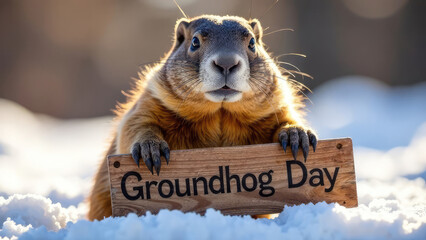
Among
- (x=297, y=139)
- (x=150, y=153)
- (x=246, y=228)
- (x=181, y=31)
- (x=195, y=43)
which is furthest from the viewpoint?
(x=181, y=31)

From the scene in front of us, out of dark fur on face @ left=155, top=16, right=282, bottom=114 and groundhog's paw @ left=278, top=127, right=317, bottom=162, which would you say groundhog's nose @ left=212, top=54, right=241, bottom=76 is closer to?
dark fur on face @ left=155, top=16, right=282, bottom=114

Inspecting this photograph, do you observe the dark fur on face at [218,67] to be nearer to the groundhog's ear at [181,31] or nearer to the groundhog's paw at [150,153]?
the groundhog's ear at [181,31]

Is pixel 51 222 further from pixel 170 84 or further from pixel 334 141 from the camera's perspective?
pixel 334 141

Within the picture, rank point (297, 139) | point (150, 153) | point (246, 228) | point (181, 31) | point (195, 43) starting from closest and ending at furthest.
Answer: point (246, 228), point (150, 153), point (297, 139), point (195, 43), point (181, 31)

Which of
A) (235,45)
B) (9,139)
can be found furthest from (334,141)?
(9,139)

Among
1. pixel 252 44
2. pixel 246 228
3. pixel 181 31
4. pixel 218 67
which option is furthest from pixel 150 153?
pixel 181 31

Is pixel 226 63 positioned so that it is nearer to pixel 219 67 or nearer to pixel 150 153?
pixel 219 67
